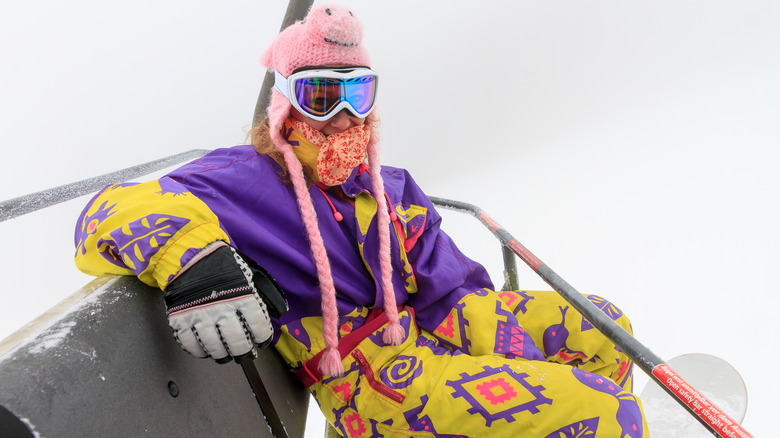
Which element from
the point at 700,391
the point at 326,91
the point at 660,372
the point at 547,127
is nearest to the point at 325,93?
the point at 326,91

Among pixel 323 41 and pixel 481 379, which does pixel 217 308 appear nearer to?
pixel 481 379

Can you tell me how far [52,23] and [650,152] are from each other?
247 inches

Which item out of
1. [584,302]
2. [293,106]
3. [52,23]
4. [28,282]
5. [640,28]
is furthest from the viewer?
[640,28]

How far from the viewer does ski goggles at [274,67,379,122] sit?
943 millimetres

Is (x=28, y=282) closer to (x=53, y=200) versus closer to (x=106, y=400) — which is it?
(x=53, y=200)

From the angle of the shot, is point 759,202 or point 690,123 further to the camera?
point 690,123

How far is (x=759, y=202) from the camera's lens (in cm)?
319

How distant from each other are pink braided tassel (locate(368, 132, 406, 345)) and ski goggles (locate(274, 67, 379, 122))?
0.17 m

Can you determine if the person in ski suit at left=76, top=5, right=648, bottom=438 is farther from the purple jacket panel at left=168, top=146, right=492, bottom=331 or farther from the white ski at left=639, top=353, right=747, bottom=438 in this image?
the white ski at left=639, top=353, right=747, bottom=438

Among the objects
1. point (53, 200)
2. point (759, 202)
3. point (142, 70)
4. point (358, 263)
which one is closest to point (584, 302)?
point (358, 263)

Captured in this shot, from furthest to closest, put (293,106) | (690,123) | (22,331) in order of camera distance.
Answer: (690,123)
(293,106)
(22,331)

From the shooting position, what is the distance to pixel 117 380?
0.53 metres

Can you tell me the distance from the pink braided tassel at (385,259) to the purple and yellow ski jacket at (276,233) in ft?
0.07

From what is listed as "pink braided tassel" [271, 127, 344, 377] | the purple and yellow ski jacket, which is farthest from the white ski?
"pink braided tassel" [271, 127, 344, 377]
